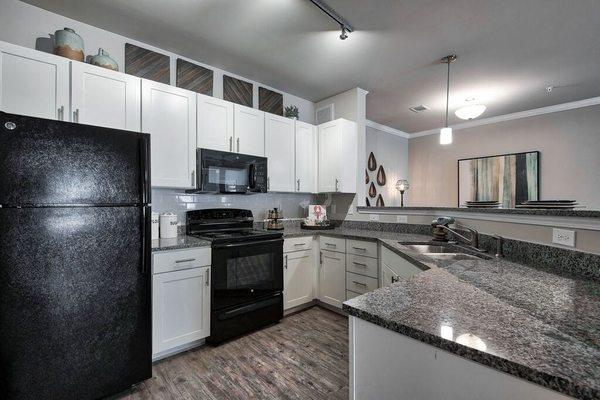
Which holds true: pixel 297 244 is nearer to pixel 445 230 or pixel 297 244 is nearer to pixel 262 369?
pixel 262 369

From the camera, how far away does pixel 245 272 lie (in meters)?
2.45

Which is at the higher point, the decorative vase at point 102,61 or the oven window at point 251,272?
the decorative vase at point 102,61

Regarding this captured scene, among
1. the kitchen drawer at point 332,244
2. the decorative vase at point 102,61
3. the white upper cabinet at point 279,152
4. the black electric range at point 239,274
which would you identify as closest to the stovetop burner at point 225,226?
the black electric range at point 239,274

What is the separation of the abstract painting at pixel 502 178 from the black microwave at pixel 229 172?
3.92 meters

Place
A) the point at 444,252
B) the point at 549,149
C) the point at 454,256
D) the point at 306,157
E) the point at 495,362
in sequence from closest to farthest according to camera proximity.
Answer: the point at 495,362 → the point at 454,256 → the point at 444,252 → the point at 306,157 → the point at 549,149

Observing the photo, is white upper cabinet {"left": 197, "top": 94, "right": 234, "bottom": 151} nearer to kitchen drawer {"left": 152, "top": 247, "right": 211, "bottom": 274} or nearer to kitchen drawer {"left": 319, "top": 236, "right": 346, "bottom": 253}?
kitchen drawer {"left": 152, "top": 247, "right": 211, "bottom": 274}

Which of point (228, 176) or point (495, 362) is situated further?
point (228, 176)

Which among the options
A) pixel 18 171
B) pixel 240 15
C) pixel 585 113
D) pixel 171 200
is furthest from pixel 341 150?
pixel 585 113

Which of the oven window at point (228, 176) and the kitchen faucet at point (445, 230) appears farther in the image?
the oven window at point (228, 176)

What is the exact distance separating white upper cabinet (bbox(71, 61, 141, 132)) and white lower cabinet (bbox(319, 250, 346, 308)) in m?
2.20

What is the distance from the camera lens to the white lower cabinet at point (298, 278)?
112 inches

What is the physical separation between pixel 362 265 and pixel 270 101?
2.27 meters

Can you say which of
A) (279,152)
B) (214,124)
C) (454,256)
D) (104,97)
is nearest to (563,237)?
(454,256)

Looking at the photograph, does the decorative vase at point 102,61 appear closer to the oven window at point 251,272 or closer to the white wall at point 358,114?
the oven window at point 251,272
